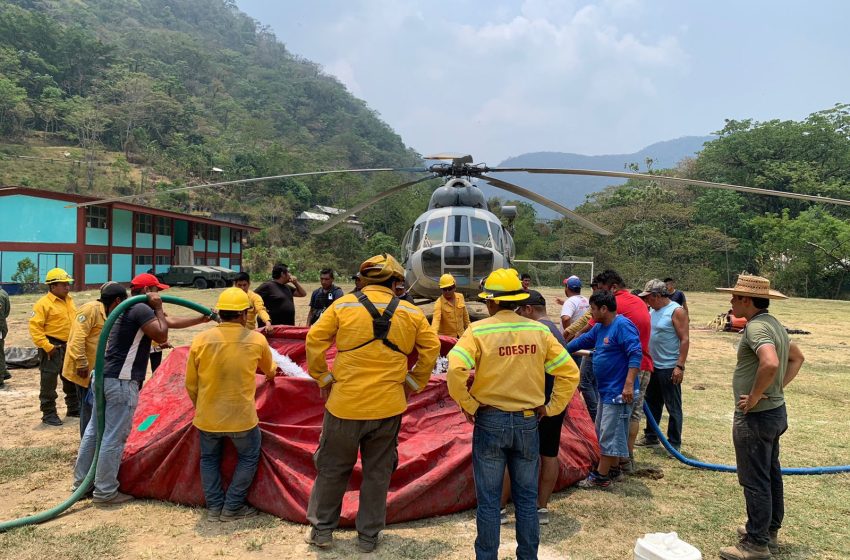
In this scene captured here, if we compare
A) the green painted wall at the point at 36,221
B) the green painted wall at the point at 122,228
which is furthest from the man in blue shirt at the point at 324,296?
the green painted wall at the point at 122,228

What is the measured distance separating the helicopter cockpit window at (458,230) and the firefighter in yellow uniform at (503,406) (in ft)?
23.9

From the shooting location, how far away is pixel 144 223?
1337 inches

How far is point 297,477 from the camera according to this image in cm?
395

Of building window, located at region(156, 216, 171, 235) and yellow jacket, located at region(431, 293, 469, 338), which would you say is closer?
yellow jacket, located at region(431, 293, 469, 338)

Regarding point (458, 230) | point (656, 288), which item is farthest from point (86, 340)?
point (458, 230)

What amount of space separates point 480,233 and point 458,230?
1.55 feet

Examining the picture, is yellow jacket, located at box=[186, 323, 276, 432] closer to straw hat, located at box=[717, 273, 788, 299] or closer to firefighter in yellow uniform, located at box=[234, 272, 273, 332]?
firefighter in yellow uniform, located at box=[234, 272, 273, 332]

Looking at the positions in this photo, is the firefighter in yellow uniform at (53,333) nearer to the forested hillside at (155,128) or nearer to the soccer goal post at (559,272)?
the soccer goal post at (559,272)

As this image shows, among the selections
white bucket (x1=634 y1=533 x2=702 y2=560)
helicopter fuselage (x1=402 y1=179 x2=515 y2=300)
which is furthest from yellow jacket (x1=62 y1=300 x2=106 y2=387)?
helicopter fuselage (x1=402 y1=179 x2=515 y2=300)

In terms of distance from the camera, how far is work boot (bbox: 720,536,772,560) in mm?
3359

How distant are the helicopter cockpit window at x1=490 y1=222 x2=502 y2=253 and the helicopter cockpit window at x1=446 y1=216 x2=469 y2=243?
63cm

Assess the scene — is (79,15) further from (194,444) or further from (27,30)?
(194,444)

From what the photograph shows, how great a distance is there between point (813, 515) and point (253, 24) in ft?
702

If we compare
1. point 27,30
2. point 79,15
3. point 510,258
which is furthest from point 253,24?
point 510,258
